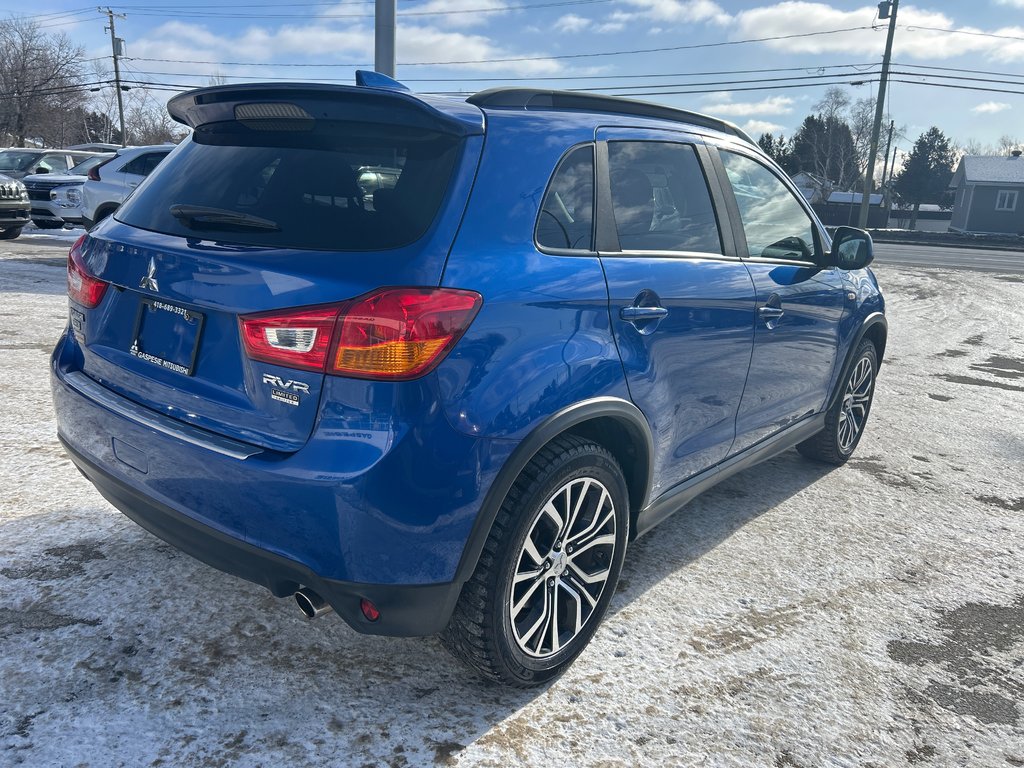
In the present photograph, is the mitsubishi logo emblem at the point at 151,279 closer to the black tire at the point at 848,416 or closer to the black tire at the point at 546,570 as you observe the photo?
the black tire at the point at 546,570

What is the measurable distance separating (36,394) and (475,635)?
13.3ft

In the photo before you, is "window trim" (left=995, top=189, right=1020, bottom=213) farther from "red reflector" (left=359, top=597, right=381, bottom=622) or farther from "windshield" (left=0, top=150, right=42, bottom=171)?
"red reflector" (left=359, top=597, right=381, bottom=622)

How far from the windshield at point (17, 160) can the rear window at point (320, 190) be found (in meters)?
18.7

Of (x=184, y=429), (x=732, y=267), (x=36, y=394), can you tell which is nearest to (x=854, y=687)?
(x=732, y=267)

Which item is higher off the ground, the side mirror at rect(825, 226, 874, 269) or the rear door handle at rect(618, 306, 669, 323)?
the side mirror at rect(825, 226, 874, 269)

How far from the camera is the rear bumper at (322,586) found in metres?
2.07

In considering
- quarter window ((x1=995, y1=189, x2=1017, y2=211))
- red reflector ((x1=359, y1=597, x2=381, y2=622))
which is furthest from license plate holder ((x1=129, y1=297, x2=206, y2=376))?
quarter window ((x1=995, y1=189, x2=1017, y2=211))

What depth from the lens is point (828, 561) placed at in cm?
363

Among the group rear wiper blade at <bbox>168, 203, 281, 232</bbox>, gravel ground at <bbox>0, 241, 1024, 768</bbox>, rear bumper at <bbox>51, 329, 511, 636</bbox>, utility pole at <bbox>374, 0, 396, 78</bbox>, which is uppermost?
utility pole at <bbox>374, 0, 396, 78</bbox>

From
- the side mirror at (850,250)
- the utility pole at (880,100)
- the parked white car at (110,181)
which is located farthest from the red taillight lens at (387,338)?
the utility pole at (880,100)

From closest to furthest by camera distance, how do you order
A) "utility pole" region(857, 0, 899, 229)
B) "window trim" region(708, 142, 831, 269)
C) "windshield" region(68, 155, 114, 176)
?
"window trim" region(708, 142, 831, 269), "windshield" region(68, 155, 114, 176), "utility pole" region(857, 0, 899, 229)

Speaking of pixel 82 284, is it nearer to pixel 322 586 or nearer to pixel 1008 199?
pixel 322 586

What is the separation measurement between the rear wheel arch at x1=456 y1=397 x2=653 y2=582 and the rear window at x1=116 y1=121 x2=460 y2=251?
2.20 ft

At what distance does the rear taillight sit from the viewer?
6.56 ft
